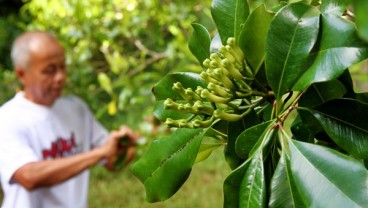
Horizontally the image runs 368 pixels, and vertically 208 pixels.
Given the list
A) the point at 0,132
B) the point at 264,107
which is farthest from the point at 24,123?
the point at 264,107

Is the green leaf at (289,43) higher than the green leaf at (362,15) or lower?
lower

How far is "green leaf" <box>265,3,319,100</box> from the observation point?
45 centimetres

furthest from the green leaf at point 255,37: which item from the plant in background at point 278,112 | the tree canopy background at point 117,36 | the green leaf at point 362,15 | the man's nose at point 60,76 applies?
the man's nose at point 60,76

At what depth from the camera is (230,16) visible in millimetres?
558

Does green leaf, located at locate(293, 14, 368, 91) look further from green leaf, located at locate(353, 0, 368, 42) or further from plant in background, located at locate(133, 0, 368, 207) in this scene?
green leaf, located at locate(353, 0, 368, 42)

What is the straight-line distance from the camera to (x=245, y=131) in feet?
1.59

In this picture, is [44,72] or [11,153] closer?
[11,153]

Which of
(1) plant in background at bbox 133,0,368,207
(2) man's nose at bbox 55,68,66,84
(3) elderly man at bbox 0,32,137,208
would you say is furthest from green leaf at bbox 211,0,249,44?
(2) man's nose at bbox 55,68,66,84

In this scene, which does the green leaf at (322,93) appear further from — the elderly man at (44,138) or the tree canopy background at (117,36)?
the elderly man at (44,138)

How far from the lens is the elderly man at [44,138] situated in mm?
1654

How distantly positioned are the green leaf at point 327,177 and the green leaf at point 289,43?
0.22ft

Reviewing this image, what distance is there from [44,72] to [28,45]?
0.41 ft

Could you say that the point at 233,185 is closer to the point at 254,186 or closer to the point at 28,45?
the point at 254,186

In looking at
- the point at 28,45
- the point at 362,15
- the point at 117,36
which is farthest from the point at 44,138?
the point at 362,15
